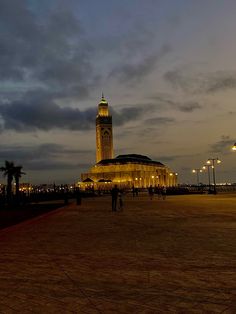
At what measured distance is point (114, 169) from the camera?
172000mm

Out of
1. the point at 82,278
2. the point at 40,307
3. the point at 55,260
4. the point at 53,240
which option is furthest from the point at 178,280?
the point at 53,240

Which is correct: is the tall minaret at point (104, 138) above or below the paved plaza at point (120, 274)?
above

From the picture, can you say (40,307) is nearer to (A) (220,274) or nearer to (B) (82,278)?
(B) (82,278)

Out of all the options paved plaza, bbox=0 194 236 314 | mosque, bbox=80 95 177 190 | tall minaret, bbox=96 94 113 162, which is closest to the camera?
paved plaza, bbox=0 194 236 314

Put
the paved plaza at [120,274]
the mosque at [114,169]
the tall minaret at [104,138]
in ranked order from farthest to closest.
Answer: the tall minaret at [104,138], the mosque at [114,169], the paved plaza at [120,274]

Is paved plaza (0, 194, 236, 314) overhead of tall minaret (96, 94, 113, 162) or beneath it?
beneath


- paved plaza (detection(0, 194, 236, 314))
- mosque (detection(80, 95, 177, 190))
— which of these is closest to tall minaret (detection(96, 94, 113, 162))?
mosque (detection(80, 95, 177, 190))

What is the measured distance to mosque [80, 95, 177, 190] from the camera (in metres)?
168

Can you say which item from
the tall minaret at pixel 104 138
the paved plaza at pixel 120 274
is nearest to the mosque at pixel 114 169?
the tall minaret at pixel 104 138

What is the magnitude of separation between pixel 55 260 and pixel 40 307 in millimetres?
3296

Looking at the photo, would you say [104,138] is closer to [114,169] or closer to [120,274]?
[114,169]

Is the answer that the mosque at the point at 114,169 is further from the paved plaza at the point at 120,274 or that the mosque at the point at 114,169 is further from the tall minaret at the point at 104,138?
the paved plaza at the point at 120,274

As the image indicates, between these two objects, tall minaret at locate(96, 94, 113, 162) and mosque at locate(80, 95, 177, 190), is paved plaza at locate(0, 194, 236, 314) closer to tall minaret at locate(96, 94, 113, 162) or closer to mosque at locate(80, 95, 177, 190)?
mosque at locate(80, 95, 177, 190)

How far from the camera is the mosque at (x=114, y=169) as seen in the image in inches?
6599
